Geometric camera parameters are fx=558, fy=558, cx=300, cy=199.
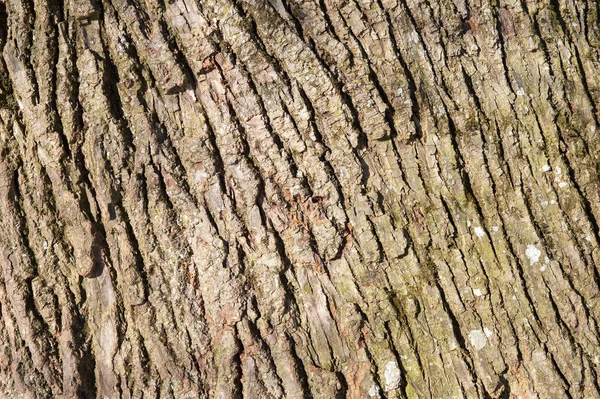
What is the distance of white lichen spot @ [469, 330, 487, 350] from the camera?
5.87ft

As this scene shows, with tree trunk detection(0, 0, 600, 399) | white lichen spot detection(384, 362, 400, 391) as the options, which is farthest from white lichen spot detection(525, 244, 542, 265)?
white lichen spot detection(384, 362, 400, 391)

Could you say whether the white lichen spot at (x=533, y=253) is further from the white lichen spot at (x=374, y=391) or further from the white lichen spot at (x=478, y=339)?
the white lichen spot at (x=374, y=391)

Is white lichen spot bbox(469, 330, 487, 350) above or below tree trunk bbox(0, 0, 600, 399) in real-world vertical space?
below

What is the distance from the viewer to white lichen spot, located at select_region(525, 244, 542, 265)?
1.80 meters

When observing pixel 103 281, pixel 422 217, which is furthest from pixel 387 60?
pixel 103 281

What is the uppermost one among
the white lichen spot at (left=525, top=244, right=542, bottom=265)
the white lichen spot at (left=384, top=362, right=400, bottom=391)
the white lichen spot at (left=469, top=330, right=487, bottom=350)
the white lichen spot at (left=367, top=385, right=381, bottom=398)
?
the white lichen spot at (left=525, top=244, right=542, bottom=265)

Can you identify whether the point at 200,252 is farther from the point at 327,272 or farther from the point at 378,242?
the point at 378,242

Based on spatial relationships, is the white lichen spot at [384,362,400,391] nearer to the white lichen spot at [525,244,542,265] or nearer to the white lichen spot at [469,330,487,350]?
the white lichen spot at [469,330,487,350]

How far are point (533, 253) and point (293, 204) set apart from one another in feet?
2.59

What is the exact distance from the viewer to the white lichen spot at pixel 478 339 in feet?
5.87

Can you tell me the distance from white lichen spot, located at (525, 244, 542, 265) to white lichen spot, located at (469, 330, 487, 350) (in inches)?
11.2

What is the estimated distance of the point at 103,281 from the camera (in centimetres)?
187

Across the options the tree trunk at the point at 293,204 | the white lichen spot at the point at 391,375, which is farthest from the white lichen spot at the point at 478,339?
the white lichen spot at the point at 391,375

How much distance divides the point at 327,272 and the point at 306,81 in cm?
63
